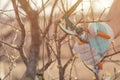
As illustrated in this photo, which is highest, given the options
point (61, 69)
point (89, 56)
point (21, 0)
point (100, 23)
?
point (21, 0)

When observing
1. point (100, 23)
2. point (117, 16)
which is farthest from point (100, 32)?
Result: point (117, 16)

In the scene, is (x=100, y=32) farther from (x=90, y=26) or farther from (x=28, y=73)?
(x=28, y=73)

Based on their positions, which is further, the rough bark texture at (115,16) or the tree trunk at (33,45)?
the tree trunk at (33,45)

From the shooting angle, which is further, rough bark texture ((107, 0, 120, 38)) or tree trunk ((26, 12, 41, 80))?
tree trunk ((26, 12, 41, 80))

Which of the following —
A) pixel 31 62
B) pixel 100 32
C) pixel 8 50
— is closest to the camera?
pixel 100 32

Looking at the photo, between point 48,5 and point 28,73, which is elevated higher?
point 48,5

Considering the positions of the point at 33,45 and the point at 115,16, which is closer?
the point at 115,16

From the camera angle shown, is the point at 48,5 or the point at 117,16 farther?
the point at 48,5

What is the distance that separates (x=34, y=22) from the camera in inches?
60.3

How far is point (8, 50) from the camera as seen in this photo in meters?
3.39

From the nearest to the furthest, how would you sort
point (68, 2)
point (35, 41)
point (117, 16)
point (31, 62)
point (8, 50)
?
point (117, 16) → point (35, 41) → point (31, 62) → point (68, 2) → point (8, 50)

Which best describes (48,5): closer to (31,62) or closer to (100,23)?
(31,62)

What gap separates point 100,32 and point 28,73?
0.82 metres

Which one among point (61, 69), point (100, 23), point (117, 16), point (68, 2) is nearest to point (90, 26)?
point (100, 23)
